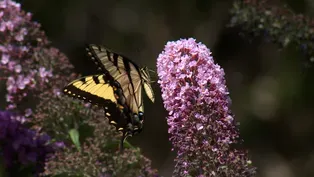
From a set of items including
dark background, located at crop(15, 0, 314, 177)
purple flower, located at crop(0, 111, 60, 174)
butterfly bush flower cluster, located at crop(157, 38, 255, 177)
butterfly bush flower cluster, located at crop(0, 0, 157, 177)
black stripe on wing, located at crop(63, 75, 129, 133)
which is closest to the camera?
butterfly bush flower cluster, located at crop(157, 38, 255, 177)

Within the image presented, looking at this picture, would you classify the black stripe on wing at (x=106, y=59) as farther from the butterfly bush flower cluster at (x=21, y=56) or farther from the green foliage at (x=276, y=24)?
the green foliage at (x=276, y=24)

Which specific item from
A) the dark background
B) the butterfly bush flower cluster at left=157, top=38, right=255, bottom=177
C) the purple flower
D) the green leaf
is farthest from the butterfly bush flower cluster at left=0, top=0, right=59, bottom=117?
the dark background

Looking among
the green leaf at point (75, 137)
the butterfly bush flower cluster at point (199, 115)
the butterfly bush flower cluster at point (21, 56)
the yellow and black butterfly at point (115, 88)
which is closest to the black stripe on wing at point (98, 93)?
the yellow and black butterfly at point (115, 88)

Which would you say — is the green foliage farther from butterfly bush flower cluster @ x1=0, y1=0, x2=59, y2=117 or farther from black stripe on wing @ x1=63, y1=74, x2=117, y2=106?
butterfly bush flower cluster @ x1=0, y1=0, x2=59, y2=117

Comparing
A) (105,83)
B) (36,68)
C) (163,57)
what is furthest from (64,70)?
(163,57)

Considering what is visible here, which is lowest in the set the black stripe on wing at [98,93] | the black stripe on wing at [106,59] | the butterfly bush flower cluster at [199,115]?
the butterfly bush flower cluster at [199,115]

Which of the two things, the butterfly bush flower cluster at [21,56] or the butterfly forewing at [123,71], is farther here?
the butterfly bush flower cluster at [21,56]

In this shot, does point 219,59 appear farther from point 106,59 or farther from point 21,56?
point 106,59
